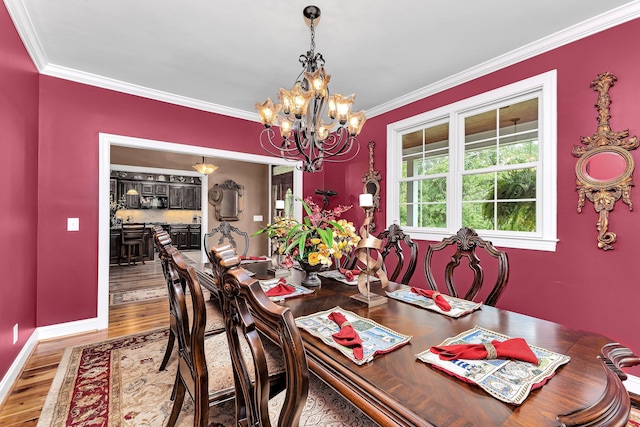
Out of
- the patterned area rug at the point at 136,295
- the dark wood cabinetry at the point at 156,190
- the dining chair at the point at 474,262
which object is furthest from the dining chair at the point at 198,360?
the dark wood cabinetry at the point at 156,190

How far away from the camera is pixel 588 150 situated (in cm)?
220

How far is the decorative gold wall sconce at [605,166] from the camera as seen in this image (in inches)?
80.6

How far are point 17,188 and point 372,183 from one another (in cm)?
366

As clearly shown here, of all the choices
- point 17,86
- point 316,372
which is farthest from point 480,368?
point 17,86

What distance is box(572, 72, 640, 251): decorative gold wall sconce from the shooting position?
205 centimetres

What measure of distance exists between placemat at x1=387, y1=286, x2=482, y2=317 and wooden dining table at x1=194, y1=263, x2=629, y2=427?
3.6 inches

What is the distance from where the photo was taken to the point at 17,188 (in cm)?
221

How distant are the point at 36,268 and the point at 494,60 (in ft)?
16.0

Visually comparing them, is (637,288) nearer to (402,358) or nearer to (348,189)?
(402,358)

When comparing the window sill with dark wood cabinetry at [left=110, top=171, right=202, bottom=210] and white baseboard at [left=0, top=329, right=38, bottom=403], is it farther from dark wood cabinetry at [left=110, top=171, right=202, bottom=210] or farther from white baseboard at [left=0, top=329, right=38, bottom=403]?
dark wood cabinetry at [left=110, top=171, right=202, bottom=210]

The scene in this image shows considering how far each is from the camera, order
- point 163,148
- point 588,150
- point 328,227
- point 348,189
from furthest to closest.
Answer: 1. point 348,189
2. point 163,148
3. point 588,150
4. point 328,227

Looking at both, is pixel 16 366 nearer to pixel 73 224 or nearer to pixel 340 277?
pixel 73 224

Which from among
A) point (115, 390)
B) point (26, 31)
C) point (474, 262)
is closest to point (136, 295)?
point (115, 390)

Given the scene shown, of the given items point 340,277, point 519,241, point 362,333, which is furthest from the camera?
point 519,241
